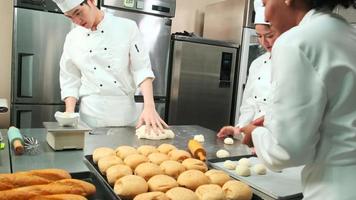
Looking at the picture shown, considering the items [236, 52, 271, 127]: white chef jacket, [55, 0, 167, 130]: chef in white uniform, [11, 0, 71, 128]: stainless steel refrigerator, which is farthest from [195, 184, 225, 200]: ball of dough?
[11, 0, 71, 128]: stainless steel refrigerator

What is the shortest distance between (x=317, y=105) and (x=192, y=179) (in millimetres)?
440

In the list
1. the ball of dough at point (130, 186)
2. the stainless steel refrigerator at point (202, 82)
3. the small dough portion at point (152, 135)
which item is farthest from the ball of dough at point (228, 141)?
the stainless steel refrigerator at point (202, 82)

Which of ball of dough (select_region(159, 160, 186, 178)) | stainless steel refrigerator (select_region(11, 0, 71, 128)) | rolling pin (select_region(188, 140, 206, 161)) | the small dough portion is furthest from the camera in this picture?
stainless steel refrigerator (select_region(11, 0, 71, 128))

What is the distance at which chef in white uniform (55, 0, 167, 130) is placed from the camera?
77.4 inches

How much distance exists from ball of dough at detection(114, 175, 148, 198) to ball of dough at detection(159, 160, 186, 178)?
124mm

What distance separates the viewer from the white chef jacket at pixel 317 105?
69 cm

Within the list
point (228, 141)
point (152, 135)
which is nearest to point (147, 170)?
point (152, 135)

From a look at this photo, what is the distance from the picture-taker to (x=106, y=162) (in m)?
1.07

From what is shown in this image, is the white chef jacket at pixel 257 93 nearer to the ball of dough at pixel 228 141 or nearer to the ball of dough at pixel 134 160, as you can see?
the ball of dough at pixel 228 141

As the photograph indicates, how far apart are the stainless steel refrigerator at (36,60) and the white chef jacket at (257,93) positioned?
157cm

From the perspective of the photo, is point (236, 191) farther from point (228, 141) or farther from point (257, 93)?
point (257, 93)

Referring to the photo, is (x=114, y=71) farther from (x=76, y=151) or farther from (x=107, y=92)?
(x=76, y=151)

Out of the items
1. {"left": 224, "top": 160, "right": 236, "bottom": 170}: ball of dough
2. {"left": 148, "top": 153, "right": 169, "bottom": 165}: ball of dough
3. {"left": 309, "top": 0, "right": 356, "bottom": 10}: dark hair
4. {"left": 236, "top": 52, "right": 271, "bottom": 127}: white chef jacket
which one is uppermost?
{"left": 309, "top": 0, "right": 356, "bottom": 10}: dark hair

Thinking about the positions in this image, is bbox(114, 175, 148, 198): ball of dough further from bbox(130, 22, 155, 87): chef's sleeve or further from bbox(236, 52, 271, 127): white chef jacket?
bbox(236, 52, 271, 127): white chef jacket
